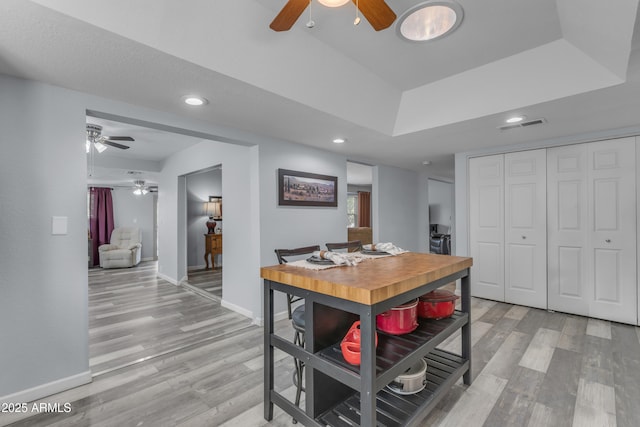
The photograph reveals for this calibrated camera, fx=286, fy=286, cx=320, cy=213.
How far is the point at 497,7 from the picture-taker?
1816 mm

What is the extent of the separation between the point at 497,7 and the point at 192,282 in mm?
5663

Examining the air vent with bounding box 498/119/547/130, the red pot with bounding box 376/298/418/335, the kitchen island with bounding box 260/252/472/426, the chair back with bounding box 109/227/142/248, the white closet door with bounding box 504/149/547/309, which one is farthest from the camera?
the chair back with bounding box 109/227/142/248

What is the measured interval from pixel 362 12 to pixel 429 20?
86cm

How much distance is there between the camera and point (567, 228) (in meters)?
3.49

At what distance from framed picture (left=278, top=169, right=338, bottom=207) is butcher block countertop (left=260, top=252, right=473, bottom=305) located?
1819mm

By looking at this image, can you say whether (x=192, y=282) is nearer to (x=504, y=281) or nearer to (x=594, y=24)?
(x=504, y=281)

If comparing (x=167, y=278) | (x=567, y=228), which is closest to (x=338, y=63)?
(x=567, y=228)

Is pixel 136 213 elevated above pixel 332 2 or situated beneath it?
situated beneath

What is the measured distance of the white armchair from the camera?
6891 millimetres

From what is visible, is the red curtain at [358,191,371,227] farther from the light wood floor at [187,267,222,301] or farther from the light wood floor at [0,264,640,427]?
the light wood floor at [0,264,640,427]

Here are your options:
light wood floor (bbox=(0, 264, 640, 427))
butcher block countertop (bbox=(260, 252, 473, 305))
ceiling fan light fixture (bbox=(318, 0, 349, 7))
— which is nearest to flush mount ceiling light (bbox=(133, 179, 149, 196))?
light wood floor (bbox=(0, 264, 640, 427))

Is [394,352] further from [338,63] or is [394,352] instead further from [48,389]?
[48,389]

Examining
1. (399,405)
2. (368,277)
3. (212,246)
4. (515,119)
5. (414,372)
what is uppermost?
(515,119)

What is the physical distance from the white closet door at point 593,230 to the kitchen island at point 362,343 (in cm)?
262
